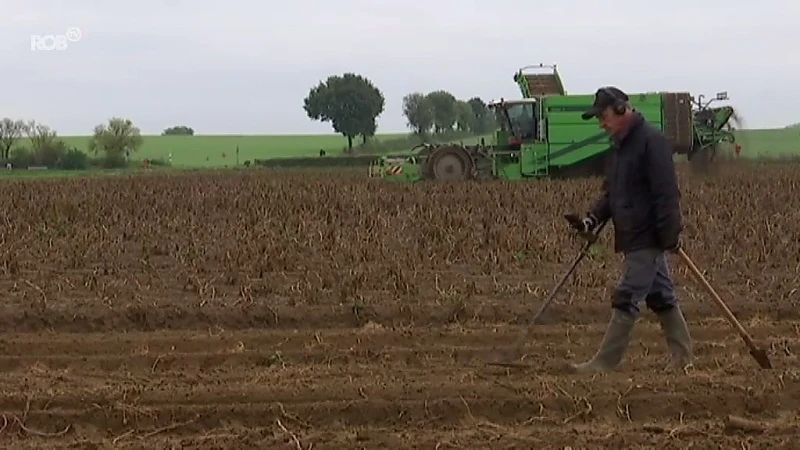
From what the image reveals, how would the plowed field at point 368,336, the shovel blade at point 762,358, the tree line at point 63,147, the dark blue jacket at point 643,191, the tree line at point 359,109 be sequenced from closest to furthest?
the plowed field at point 368,336 < the dark blue jacket at point 643,191 < the shovel blade at point 762,358 < the tree line at point 63,147 < the tree line at point 359,109

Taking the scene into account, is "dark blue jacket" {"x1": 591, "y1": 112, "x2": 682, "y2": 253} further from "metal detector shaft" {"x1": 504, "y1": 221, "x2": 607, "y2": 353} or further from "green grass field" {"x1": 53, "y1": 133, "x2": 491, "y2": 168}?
"green grass field" {"x1": 53, "y1": 133, "x2": 491, "y2": 168}

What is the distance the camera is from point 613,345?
20.5ft

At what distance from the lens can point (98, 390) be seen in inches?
229

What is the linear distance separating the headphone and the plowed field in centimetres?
165

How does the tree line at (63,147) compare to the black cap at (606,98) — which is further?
the tree line at (63,147)

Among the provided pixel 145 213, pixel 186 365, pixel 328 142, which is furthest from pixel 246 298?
pixel 328 142

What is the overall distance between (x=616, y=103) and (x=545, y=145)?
17.3 meters

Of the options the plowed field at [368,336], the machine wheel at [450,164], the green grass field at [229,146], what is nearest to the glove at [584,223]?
the plowed field at [368,336]

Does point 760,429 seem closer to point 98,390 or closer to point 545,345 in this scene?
point 545,345

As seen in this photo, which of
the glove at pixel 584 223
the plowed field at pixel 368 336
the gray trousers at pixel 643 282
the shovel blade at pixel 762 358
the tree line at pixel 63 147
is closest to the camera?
the plowed field at pixel 368 336

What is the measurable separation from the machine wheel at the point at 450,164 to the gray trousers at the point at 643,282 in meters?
16.2

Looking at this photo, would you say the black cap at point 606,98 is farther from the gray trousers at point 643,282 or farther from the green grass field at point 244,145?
the green grass field at point 244,145

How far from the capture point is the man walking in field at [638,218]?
597 cm

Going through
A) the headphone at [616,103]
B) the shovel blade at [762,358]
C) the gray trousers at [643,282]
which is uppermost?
the headphone at [616,103]
